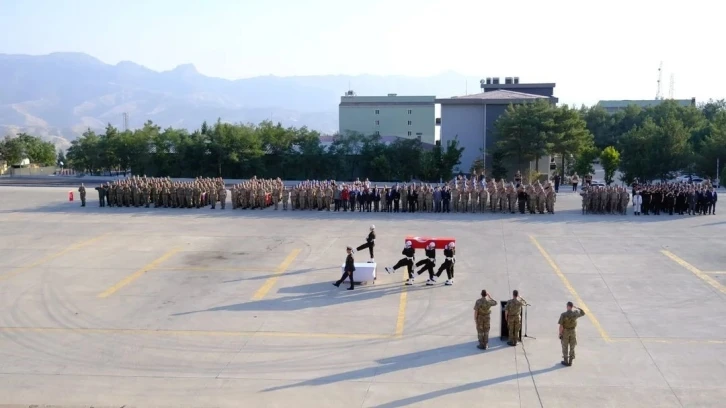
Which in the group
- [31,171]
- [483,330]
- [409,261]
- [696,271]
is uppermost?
[31,171]

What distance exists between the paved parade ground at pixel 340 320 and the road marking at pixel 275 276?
9 cm

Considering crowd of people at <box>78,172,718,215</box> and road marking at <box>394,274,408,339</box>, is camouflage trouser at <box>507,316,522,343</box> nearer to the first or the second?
road marking at <box>394,274,408,339</box>

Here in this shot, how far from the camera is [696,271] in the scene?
1834 centimetres

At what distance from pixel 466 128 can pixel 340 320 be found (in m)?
40.6

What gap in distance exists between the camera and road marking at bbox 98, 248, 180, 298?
1656cm

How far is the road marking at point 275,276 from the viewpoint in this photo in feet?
53.7

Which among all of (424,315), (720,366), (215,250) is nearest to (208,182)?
(215,250)

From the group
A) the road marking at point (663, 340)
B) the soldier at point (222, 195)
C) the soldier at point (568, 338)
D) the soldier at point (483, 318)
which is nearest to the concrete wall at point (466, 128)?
the soldier at point (222, 195)

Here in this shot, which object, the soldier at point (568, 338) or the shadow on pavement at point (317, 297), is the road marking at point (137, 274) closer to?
the shadow on pavement at point (317, 297)

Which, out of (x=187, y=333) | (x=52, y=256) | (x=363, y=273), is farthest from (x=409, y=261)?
(x=52, y=256)

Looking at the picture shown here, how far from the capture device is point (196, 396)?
10.4 metres

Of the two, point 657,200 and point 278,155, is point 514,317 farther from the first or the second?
point 278,155

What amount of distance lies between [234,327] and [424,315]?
3819 mm

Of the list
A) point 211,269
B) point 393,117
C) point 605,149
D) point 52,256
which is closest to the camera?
point 211,269
